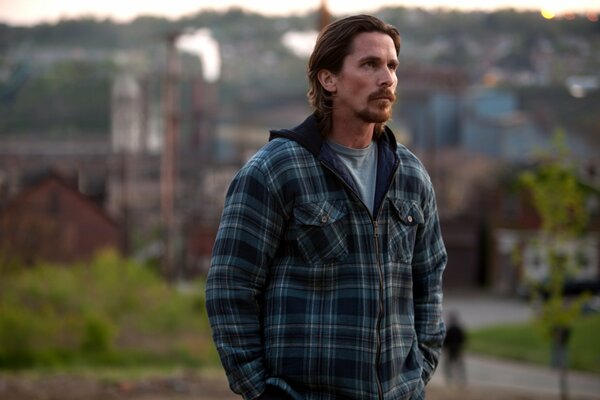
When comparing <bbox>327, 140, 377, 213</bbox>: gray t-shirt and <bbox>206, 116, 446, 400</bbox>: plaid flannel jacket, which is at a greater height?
<bbox>327, 140, 377, 213</bbox>: gray t-shirt

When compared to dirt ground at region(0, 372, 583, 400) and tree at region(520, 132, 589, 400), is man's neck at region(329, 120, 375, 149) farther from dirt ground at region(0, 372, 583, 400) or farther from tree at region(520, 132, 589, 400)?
tree at region(520, 132, 589, 400)

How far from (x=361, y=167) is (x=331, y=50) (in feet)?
1.27

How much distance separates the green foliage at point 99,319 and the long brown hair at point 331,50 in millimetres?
17191

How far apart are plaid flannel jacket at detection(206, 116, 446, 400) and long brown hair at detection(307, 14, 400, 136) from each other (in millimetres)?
147

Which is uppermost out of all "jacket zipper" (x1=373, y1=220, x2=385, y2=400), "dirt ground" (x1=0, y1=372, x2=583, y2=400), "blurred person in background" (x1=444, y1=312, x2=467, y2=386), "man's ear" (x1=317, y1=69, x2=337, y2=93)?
"man's ear" (x1=317, y1=69, x2=337, y2=93)

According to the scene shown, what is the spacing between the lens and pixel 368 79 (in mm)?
3695

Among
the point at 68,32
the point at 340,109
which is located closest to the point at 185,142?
the point at 68,32

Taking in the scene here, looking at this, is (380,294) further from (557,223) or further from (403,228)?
(557,223)

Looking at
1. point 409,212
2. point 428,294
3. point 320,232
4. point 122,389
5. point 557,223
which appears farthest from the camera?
point 557,223

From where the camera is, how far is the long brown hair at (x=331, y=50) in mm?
3701

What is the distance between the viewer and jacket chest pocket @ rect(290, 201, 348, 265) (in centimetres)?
356

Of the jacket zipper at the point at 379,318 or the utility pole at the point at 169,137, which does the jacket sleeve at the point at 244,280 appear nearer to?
the jacket zipper at the point at 379,318

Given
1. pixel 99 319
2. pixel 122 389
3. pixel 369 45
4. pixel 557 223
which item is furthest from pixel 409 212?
pixel 99 319

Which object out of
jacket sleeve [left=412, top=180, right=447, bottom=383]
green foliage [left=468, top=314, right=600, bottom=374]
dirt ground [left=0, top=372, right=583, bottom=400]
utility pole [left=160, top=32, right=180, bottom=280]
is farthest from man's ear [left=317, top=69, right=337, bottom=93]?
utility pole [left=160, top=32, right=180, bottom=280]
